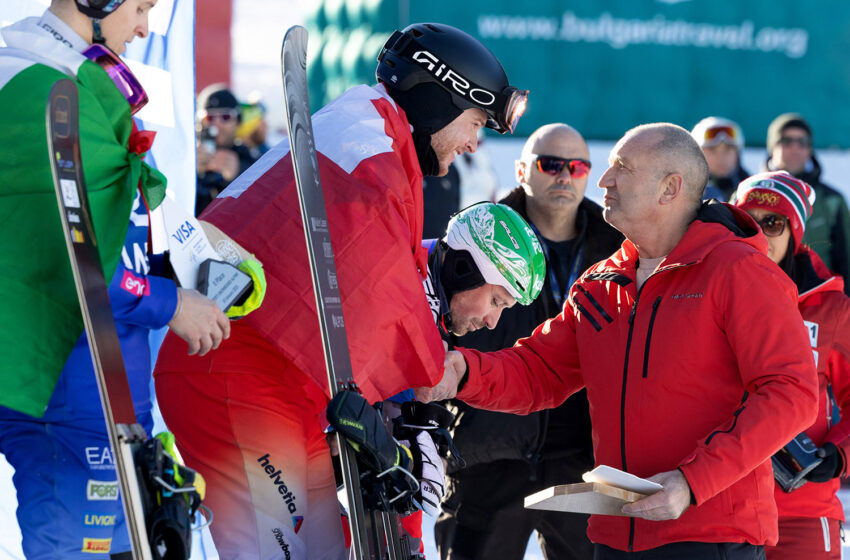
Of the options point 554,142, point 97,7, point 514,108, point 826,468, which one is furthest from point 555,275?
point 97,7

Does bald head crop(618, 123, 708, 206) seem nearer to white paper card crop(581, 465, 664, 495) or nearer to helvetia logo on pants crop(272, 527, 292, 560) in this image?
white paper card crop(581, 465, 664, 495)

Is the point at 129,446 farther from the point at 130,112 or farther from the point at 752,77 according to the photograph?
the point at 752,77

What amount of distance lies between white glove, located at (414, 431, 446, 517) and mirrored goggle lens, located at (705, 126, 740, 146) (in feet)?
15.9

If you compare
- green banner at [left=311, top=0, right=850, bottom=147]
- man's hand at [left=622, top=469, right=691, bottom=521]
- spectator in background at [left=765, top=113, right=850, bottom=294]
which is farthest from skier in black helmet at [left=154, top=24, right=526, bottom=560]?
green banner at [left=311, top=0, right=850, bottom=147]

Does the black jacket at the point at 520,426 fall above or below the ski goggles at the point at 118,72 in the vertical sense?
below

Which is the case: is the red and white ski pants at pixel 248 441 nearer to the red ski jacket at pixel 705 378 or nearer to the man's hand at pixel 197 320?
the man's hand at pixel 197 320

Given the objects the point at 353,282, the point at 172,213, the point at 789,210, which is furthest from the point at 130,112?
the point at 789,210

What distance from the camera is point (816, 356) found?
154 inches

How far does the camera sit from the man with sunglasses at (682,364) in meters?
2.76

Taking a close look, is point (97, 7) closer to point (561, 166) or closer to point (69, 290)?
point (69, 290)

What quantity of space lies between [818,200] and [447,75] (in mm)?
4140

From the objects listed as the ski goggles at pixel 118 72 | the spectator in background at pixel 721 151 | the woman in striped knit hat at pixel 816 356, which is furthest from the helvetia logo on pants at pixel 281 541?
the spectator in background at pixel 721 151

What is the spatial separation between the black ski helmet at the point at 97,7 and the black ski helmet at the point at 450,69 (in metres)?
0.83

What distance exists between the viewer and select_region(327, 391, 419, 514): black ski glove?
2494 mm
